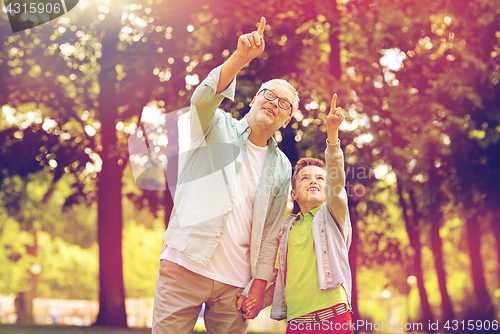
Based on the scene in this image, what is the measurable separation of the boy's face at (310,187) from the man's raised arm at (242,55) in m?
1.13

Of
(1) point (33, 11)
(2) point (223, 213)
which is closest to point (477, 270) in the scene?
(2) point (223, 213)

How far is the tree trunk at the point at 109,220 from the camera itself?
925cm

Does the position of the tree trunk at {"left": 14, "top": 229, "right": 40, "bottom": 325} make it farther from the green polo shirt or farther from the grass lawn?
the green polo shirt

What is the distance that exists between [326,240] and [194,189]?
39.0 inches

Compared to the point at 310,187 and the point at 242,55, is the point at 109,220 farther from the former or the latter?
the point at 242,55

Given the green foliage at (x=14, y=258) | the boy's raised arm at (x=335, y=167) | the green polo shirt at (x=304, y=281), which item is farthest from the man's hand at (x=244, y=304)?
the green foliage at (x=14, y=258)

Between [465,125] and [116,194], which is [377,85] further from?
[116,194]

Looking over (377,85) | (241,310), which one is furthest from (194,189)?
(377,85)

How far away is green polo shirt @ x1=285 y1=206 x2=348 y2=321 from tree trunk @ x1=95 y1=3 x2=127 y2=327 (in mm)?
6336

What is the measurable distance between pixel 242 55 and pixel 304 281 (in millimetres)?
1569

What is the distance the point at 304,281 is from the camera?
3.16m

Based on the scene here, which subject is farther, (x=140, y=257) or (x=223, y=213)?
(x=140, y=257)

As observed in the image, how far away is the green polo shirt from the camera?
307 centimetres

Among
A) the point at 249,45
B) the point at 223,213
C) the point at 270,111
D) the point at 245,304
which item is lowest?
the point at 245,304
